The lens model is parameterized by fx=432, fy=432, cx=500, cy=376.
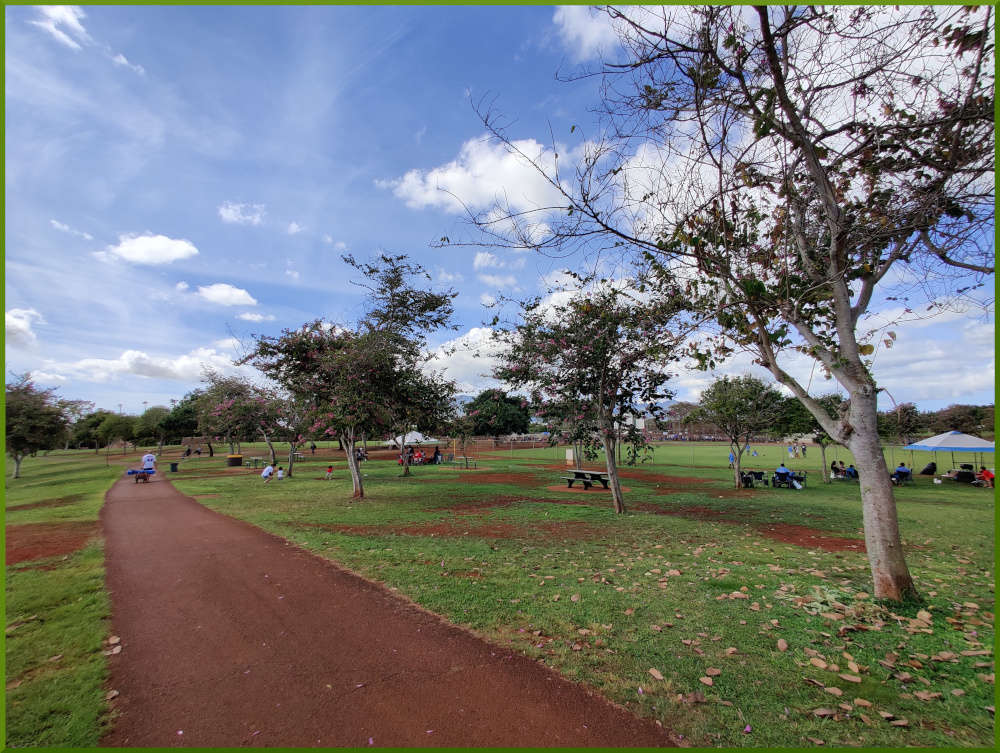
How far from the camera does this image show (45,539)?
29.1 ft

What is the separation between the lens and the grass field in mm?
3117

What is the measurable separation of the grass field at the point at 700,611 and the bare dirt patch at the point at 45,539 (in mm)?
660

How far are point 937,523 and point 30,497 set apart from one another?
29.5 metres

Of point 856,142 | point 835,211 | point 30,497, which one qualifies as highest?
point 856,142

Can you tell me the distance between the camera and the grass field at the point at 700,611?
312 cm

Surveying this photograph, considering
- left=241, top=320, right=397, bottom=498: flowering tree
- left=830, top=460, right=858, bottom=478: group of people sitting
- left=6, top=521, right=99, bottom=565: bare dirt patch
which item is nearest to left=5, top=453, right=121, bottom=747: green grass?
left=6, top=521, right=99, bottom=565: bare dirt patch

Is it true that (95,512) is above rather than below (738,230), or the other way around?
below

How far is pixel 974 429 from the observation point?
4697cm

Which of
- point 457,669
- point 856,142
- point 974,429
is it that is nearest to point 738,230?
point 856,142

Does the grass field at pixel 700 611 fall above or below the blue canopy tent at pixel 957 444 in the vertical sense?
below

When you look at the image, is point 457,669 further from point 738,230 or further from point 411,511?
point 411,511

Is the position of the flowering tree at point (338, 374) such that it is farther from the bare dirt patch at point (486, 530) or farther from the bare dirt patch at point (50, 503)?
the bare dirt patch at point (50, 503)

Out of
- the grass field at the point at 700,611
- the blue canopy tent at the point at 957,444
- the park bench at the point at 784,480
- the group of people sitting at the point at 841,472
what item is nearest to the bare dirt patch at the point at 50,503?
the grass field at the point at 700,611

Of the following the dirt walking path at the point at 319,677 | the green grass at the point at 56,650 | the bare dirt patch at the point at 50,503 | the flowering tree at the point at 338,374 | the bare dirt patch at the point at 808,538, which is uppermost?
the flowering tree at the point at 338,374
